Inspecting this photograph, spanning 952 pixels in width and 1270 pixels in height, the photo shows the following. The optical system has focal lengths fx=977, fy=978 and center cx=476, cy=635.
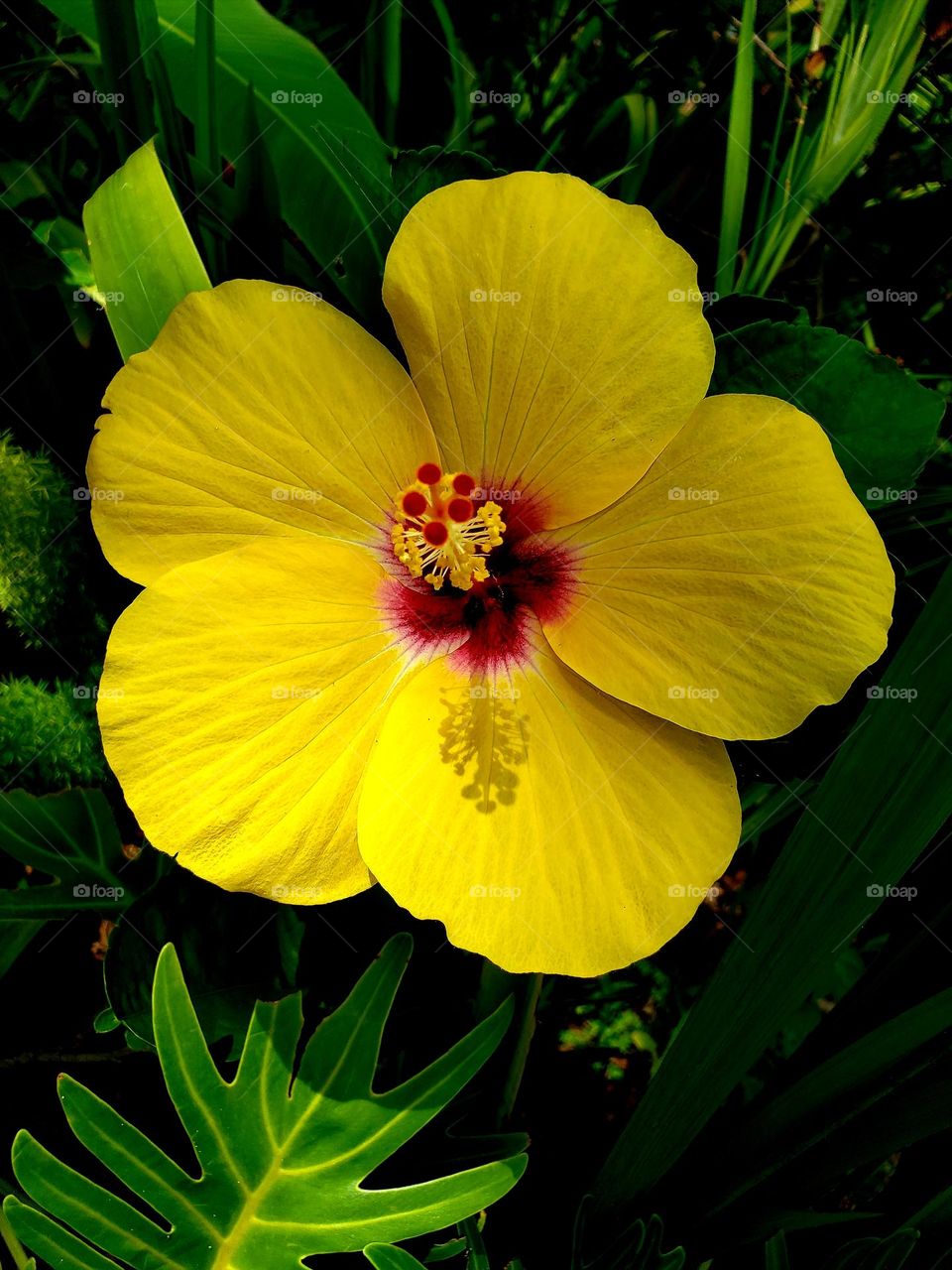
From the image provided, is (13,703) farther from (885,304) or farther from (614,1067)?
(885,304)

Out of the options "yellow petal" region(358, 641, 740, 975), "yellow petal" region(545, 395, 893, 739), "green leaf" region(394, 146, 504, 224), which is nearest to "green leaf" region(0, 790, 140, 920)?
"yellow petal" region(358, 641, 740, 975)

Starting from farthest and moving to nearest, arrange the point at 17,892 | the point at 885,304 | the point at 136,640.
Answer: the point at 885,304 → the point at 17,892 → the point at 136,640

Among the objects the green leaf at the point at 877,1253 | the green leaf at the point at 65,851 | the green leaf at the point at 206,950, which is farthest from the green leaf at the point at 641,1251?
the green leaf at the point at 65,851

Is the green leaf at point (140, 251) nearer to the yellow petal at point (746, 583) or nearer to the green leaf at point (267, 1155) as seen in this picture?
the yellow petal at point (746, 583)

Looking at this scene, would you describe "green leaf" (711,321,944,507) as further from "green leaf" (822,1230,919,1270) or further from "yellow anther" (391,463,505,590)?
"green leaf" (822,1230,919,1270)

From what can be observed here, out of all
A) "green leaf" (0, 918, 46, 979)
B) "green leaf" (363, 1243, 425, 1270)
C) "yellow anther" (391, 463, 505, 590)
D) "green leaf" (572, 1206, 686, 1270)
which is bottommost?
"green leaf" (572, 1206, 686, 1270)

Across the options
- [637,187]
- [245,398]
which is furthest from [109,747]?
[637,187]
